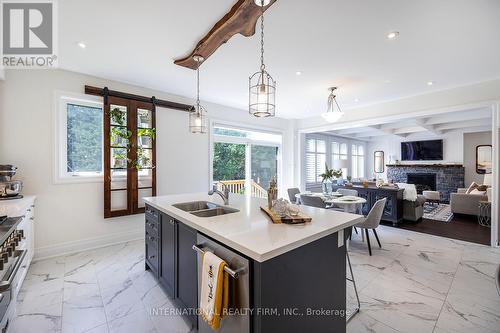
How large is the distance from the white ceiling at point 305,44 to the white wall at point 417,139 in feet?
19.8

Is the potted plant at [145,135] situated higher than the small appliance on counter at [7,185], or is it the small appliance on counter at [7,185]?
the potted plant at [145,135]

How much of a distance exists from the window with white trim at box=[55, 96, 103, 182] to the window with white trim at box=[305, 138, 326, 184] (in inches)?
221

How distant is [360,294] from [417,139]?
924 cm

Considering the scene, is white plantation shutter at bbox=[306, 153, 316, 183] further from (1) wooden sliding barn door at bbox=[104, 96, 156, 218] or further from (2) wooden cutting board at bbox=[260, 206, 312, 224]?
A: (2) wooden cutting board at bbox=[260, 206, 312, 224]

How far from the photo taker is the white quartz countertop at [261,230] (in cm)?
122

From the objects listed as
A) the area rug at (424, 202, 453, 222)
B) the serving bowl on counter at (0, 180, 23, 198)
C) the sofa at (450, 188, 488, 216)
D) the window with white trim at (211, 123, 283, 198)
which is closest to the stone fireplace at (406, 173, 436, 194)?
the area rug at (424, 202, 453, 222)

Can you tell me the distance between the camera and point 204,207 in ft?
8.75

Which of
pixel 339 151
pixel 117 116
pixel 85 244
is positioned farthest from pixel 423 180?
pixel 85 244

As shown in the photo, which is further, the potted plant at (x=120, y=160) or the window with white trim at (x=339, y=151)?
the window with white trim at (x=339, y=151)

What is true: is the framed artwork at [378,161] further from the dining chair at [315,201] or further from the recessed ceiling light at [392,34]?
the recessed ceiling light at [392,34]

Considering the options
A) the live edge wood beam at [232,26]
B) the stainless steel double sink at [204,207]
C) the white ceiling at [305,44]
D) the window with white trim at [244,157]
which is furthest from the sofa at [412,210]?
the live edge wood beam at [232,26]

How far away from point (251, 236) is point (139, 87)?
12.2 feet

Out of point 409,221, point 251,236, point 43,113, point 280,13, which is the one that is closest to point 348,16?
point 280,13

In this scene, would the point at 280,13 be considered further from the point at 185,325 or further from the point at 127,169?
the point at 127,169
